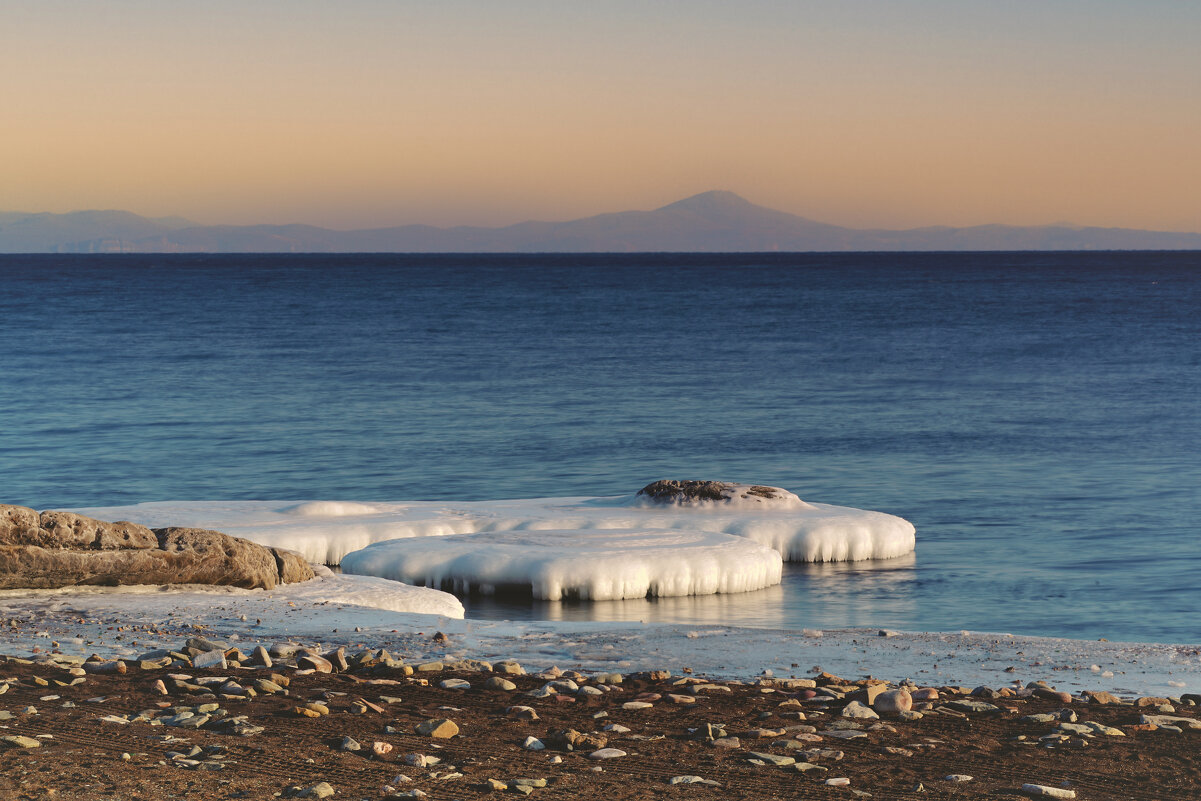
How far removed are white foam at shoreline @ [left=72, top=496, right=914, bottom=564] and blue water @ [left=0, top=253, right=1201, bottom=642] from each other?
1.87 feet

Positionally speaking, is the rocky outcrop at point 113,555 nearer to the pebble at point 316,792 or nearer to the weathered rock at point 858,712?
the pebble at point 316,792

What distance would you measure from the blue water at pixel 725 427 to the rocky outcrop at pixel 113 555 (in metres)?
3.85

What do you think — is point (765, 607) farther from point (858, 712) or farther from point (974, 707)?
point (858, 712)

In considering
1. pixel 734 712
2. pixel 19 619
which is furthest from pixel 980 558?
pixel 19 619

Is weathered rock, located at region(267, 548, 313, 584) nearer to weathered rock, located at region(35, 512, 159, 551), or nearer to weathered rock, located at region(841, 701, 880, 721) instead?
weathered rock, located at region(35, 512, 159, 551)

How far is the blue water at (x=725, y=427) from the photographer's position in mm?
19641

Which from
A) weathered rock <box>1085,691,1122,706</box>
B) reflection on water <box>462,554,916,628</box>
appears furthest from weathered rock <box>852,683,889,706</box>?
reflection on water <box>462,554,916,628</box>

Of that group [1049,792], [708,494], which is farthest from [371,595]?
[708,494]

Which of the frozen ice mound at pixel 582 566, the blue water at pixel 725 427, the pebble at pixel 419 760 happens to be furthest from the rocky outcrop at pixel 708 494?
the pebble at pixel 419 760

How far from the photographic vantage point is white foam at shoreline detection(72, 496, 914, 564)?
19.6 meters

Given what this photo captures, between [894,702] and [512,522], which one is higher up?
[894,702]

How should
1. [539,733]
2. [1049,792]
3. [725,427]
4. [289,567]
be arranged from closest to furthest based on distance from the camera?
[1049,792] → [539,733] → [289,567] → [725,427]

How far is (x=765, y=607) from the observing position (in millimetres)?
17000

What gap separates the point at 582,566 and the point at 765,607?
2.48 meters
